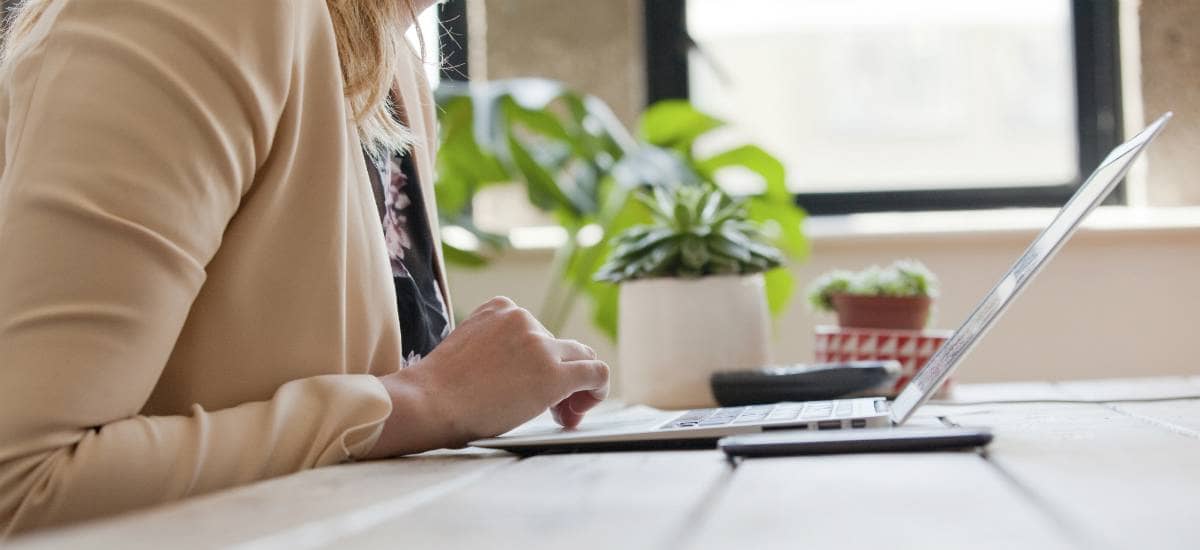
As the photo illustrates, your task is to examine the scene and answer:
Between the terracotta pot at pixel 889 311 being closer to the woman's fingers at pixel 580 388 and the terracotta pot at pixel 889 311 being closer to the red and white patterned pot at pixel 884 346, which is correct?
the red and white patterned pot at pixel 884 346

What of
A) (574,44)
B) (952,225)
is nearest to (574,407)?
(952,225)

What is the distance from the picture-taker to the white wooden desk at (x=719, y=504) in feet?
1.48

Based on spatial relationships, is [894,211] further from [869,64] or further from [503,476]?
[503,476]

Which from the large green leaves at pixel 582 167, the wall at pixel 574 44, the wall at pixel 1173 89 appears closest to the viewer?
the large green leaves at pixel 582 167

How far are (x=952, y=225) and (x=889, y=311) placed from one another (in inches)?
40.6

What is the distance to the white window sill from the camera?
2277mm

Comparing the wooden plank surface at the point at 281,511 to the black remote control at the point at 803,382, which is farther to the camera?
the black remote control at the point at 803,382

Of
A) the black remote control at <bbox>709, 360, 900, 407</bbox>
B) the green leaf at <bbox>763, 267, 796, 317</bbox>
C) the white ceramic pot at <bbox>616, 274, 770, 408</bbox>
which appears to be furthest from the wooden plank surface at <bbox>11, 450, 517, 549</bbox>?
the green leaf at <bbox>763, 267, 796, 317</bbox>

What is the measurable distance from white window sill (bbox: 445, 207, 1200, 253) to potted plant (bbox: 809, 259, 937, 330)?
0.87 meters

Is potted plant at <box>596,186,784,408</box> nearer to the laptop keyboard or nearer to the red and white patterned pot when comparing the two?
the red and white patterned pot

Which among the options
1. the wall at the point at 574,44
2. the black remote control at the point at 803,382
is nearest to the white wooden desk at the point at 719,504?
the black remote control at the point at 803,382

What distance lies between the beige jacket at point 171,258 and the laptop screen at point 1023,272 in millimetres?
352

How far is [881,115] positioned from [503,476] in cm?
225

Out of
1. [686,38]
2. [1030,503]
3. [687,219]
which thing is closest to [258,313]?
[1030,503]
